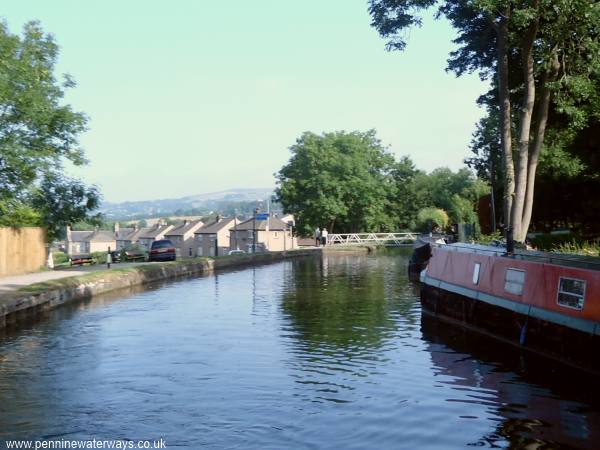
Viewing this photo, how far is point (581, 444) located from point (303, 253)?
47936 millimetres

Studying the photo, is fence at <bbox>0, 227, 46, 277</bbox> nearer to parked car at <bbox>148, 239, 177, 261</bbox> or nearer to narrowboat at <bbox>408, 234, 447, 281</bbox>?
parked car at <bbox>148, 239, 177, 261</bbox>

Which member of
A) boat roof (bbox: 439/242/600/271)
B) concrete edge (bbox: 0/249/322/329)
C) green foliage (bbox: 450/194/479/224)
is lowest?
concrete edge (bbox: 0/249/322/329)

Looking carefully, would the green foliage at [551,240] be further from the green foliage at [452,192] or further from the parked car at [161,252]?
the green foliage at [452,192]

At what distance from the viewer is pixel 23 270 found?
1094 inches

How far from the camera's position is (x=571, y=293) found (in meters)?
11.6

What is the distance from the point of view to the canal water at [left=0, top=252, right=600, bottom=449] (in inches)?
312

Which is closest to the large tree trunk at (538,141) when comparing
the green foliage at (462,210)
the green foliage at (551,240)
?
the green foliage at (551,240)

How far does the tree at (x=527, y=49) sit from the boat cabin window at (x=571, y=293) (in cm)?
1078

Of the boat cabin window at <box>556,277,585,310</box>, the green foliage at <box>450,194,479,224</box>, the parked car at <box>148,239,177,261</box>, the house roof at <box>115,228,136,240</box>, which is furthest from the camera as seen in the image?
the house roof at <box>115,228,136,240</box>

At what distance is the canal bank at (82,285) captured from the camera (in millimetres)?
17625

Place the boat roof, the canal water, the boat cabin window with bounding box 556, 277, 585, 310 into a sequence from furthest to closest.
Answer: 1. the boat roof
2. the boat cabin window with bounding box 556, 277, 585, 310
3. the canal water

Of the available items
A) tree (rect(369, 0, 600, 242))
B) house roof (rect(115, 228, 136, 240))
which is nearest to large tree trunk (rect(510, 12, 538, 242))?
tree (rect(369, 0, 600, 242))

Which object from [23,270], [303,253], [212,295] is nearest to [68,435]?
[212,295]

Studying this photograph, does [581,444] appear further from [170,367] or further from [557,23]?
[557,23]
